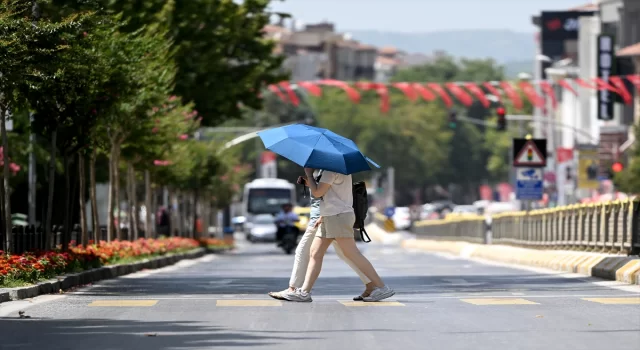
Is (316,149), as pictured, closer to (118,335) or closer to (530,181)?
(118,335)

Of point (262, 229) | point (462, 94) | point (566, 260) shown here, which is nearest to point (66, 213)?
point (566, 260)

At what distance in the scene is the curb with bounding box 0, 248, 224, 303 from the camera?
20.4 metres

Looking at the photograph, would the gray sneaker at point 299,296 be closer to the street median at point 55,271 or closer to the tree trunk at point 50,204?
the street median at point 55,271

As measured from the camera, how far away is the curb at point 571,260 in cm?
2605

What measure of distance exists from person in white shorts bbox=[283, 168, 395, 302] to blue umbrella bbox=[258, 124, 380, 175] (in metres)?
0.16

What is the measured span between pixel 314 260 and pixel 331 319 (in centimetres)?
333

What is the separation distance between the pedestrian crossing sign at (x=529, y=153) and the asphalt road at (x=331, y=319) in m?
15.8


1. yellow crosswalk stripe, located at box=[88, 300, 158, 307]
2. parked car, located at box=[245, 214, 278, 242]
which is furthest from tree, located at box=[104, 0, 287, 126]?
parked car, located at box=[245, 214, 278, 242]

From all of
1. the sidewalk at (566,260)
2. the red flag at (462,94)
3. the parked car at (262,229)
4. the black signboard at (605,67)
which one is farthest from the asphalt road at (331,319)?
the parked car at (262,229)

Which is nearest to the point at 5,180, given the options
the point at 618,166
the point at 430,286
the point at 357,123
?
the point at 430,286

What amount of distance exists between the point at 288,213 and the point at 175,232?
38.7ft

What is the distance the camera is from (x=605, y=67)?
93.8 m

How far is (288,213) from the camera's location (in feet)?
195

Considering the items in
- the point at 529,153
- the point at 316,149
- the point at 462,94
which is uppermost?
the point at 462,94
